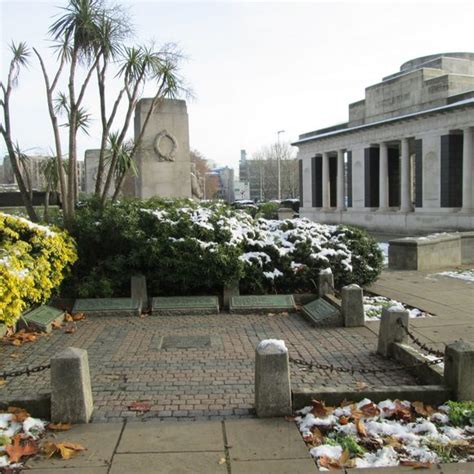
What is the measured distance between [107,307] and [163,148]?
6.76 m

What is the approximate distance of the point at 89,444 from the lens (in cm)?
410

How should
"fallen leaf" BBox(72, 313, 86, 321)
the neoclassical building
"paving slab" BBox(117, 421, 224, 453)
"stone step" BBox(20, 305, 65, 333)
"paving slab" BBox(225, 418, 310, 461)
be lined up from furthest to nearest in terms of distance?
the neoclassical building → "fallen leaf" BBox(72, 313, 86, 321) → "stone step" BBox(20, 305, 65, 333) → "paving slab" BBox(117, 421, 224, 453) → "paving slab" BBox(225, 418, 310, 461)

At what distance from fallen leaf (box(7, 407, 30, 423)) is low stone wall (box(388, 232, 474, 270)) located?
1238 cm

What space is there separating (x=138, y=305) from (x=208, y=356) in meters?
3.00

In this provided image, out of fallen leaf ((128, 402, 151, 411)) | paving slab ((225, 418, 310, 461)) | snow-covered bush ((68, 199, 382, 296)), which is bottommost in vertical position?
fallen leaf ((128, 402, 151, 411))

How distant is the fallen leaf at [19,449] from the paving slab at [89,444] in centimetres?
10

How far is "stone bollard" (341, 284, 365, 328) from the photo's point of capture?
7.99 metres

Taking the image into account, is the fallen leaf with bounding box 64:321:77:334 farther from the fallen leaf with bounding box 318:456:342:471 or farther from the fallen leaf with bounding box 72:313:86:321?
the fallen leaf with bounding box 318:456:342:471

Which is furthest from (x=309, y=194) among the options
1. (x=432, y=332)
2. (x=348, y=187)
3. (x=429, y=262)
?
(x=432, y=332)

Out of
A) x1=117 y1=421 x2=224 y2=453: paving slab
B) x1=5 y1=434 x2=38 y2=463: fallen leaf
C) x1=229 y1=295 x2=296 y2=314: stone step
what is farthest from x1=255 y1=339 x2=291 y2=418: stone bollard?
x1=229 y1=295 x2=296 y2=314: stone step

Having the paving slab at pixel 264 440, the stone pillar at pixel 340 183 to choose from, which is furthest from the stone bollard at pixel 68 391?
the stone pillar at pixel 340 183

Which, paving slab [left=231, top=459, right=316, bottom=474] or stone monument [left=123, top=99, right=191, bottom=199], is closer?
paving slab [left=231, top=459, right=316, bottom=474]

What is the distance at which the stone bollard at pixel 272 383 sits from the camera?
4.56 m

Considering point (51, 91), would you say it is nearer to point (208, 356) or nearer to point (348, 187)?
point (208, 356)
